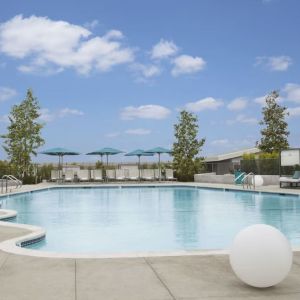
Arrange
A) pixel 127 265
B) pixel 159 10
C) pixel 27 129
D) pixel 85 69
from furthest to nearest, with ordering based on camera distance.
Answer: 1. pixel 27 129
2. pixel 85 69
3. pixel 159 10
4. pixel 127 265

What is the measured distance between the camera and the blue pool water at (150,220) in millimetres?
8875

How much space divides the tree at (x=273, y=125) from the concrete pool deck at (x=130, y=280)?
3030 cm

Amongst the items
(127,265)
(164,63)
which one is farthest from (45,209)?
(164,63)

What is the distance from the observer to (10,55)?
76.2ft

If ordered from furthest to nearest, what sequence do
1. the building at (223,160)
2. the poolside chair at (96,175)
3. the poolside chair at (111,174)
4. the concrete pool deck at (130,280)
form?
1. the building at (223,160)
2. the poolside chair at (111,174)
3. the poolside chair at (96,175)
4. the concrete pool deck at (130,280)

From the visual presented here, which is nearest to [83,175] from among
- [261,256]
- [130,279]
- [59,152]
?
[59,152]

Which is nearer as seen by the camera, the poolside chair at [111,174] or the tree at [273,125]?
the poolside chair at [111,174]

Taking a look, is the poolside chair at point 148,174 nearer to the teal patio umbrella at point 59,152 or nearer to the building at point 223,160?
the teal patio umbrella at point 59,152

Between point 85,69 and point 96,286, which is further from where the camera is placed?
point 85,69

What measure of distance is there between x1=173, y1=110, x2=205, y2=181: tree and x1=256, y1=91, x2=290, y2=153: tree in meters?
7.23

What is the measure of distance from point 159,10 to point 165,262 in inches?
734

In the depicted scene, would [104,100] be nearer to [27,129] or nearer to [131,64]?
[27,129]

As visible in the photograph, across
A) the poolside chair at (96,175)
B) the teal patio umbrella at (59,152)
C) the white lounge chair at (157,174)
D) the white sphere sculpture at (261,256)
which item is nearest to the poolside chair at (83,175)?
the poolside chair at (96,175)

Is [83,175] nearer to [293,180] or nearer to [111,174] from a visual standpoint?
[111,174]
